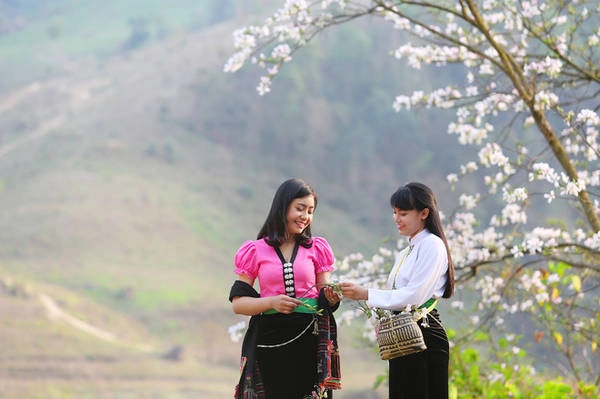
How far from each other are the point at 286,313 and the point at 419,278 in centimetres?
50

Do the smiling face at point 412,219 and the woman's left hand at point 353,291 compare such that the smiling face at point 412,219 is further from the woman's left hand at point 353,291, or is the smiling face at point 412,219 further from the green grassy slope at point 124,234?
the green grassy slope at point 124,234

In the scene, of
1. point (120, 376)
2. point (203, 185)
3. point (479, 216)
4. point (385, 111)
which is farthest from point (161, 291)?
point (385, 111)

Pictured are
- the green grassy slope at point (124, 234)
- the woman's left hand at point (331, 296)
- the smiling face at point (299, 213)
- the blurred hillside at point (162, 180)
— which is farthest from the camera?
the blurred hillside at point (162, 180)

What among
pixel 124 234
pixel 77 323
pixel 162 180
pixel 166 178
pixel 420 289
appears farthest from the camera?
pixel 166 178

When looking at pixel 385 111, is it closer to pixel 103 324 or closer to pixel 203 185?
pixel 203 185

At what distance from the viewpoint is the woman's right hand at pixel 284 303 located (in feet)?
10.0

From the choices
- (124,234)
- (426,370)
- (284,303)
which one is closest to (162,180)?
(124,234)

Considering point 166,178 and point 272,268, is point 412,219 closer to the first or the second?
point 272,268

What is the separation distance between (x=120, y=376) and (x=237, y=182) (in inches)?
635

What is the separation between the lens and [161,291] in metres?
28.6

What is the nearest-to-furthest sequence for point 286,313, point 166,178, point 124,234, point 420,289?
point 420,289
point 286,313
point 124,234
point 166,178

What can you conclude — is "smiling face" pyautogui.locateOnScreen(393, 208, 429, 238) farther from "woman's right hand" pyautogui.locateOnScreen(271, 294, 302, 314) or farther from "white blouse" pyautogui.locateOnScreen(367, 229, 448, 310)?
"woman's right hand" pyautogui.locateOnScreen(271, 294, 302, 314)

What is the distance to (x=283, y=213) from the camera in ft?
10.6

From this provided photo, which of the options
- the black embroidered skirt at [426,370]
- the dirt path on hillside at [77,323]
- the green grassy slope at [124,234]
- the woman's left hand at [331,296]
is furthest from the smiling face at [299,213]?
the dirt path on hillside at [77,323]
